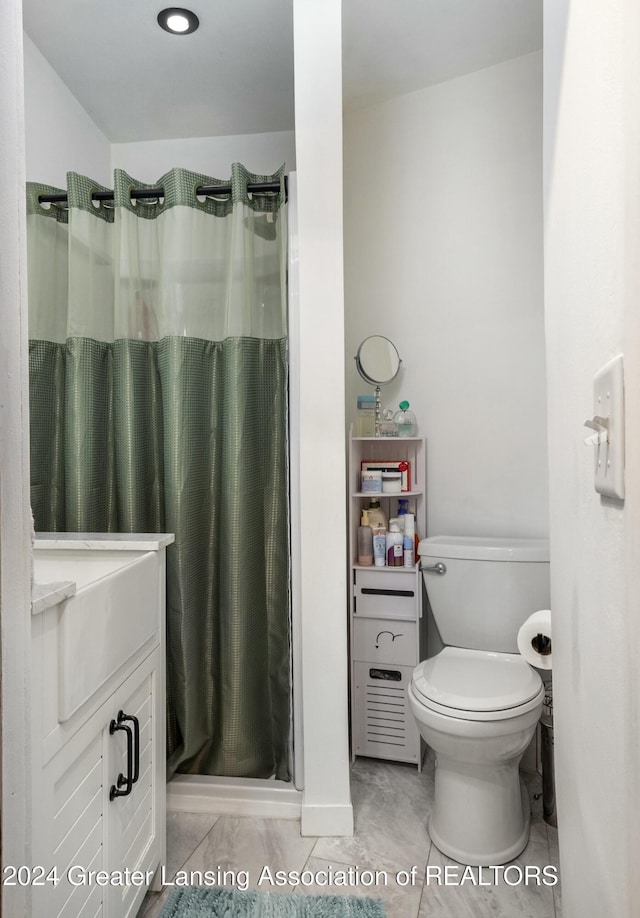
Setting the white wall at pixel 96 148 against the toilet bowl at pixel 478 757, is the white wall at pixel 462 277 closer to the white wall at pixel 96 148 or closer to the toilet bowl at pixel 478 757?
the white wall at pixel 96 148

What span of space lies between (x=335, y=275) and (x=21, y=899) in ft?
5.05

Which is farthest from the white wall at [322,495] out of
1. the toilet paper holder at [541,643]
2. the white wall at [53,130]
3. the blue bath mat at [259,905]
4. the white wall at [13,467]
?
the white wall at [13,467]

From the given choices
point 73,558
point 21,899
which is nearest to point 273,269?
point 73,558

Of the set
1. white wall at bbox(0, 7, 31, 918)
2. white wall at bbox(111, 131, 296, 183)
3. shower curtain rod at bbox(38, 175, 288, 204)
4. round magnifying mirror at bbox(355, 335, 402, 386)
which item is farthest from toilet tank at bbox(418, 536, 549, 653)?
white wall at bbox(111, 131, 296, 183)

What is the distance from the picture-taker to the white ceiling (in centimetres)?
181

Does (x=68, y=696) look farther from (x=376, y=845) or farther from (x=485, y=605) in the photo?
(x=485, y=605)

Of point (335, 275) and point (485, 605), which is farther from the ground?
point (335, 275)

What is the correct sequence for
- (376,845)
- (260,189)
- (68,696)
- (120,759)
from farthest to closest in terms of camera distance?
1. (260,189)
2. (376,845)
3. (120,759)
4. (68,696)

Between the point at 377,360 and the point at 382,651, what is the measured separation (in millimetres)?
1087

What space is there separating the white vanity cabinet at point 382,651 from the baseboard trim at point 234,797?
349mm

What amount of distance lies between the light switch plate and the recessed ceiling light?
1929 mm

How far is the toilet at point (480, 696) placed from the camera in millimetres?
1540

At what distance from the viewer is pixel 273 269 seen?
75.0 inches

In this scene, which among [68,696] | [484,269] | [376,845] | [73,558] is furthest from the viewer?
[484,269]
